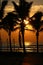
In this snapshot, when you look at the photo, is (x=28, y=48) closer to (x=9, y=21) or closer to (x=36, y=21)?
(x=36, y=21)

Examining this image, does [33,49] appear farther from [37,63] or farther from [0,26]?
[37,63]

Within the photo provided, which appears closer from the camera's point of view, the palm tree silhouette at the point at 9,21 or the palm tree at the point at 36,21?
the palm tree at the point at 36,21

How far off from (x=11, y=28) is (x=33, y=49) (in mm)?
2771

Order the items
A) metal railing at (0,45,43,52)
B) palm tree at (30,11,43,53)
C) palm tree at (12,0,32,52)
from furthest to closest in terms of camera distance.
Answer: metal railing at (0,45,43,52) < palm tree at (12,0,32,52) < palm tree at (30,11,43,53)

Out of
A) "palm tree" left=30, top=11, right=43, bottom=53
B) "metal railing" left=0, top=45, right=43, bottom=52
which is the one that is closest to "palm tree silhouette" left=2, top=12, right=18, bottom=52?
"palm tree" left=30, top=11, right=43, bottom=53

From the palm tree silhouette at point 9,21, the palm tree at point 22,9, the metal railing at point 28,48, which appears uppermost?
the palm tree at point 22,9

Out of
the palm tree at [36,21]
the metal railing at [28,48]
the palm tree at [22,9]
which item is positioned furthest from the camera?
the metal railing at [28,48]

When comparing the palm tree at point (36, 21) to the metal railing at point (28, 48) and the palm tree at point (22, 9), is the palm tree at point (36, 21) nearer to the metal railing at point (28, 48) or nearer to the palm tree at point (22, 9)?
the palm tree at point (22, 9)

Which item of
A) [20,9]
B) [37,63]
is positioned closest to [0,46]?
[20,9]

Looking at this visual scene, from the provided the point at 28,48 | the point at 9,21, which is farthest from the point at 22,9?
the point at 28,48

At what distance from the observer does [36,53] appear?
2636 cm

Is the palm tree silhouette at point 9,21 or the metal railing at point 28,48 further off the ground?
the palm tree silhouette at point 9,21

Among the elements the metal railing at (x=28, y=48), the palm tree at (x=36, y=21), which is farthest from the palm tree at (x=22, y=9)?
the metal railing at (x=28, y=48)

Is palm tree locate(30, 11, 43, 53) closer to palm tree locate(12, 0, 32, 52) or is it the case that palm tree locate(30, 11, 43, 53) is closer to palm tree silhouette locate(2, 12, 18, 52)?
palm tree locate(12, 0, 32, 52)
